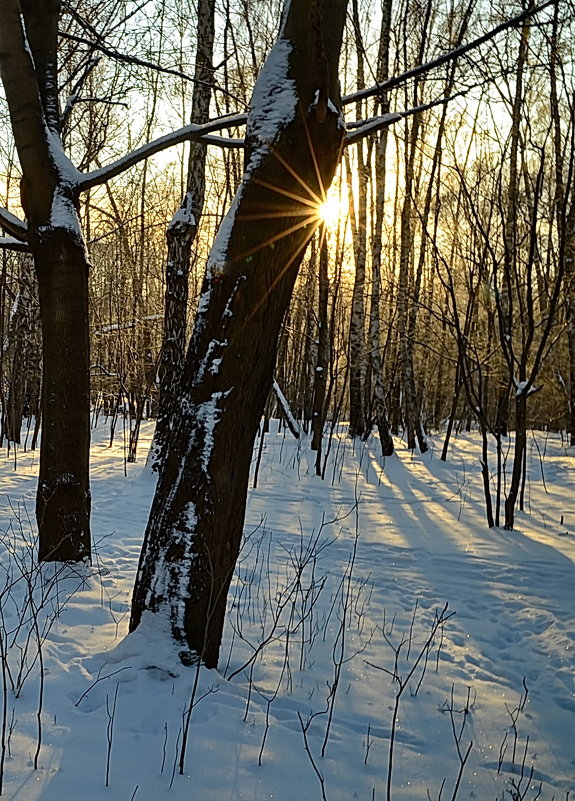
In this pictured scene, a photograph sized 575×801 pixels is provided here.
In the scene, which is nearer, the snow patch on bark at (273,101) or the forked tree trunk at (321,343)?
the snow patch on bark at (273,101)

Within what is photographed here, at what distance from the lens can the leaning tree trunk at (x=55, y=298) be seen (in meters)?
3.89

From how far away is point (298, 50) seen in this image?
2.71 m

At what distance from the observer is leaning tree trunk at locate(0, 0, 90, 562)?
3.89 meters

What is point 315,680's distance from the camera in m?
2.81

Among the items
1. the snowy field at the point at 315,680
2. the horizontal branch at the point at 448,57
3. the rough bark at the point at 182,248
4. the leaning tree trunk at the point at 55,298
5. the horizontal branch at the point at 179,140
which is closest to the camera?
the snowy field at the point at 315,680

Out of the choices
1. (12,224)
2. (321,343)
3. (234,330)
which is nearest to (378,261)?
(321,343)

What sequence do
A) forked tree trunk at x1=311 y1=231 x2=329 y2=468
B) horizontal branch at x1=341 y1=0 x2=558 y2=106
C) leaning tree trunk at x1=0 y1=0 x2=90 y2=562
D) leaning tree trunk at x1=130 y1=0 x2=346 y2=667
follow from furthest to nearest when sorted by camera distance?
forked tree trunk at x1=311 y1=231 x2=329 y2=468 < leaning tree trunk at x1=0 y1=0 x2=90 y2=562 < horizontal branch at x1=341 y1=0 x2=558 y2=106 < leaning tree trunk at x1=130 y1=0 x2=346 y2=667

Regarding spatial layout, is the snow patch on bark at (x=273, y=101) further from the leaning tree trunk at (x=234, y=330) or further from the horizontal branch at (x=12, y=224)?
the horizontal branch at (x=12, y=224)

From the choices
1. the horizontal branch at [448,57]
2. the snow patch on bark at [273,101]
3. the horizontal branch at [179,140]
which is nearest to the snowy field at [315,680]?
the snow patch on bark at [273,101]

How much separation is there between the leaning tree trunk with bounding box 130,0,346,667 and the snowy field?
0.90ft

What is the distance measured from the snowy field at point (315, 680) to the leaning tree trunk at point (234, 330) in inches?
10.8

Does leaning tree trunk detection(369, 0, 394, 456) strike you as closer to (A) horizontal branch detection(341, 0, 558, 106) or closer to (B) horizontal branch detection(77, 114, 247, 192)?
(B) horizontal branch detection(77, 114, 247, 192)

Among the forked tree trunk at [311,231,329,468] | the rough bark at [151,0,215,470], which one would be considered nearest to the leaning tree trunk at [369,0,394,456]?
the forked tree trunk at [311,231,329,468]

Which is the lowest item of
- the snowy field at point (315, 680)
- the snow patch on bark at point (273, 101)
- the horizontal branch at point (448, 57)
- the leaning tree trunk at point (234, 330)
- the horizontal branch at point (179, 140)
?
the snowy field at point (315, 680)
